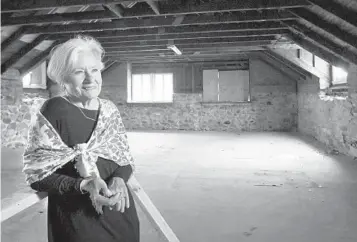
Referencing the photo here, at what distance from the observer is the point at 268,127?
33.9 ft

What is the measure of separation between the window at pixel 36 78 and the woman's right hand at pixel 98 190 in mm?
7928

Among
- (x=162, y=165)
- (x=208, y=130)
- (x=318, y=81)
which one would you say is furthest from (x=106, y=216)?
(x=208, y=130)

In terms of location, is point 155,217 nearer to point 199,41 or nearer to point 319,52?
point 319,52

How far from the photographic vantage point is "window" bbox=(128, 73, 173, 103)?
11281 millimetres

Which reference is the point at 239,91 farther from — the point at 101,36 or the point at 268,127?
the point at 101,36

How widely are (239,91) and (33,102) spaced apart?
676 cm

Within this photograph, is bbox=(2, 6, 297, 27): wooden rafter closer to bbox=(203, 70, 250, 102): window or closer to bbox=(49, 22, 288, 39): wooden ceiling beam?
bbox=(49, 22, 288, 39): wooden ceiling beam

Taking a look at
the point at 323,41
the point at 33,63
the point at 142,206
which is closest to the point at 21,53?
the point at 33,63

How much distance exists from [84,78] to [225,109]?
32.2 feet

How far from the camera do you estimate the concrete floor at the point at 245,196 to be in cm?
239

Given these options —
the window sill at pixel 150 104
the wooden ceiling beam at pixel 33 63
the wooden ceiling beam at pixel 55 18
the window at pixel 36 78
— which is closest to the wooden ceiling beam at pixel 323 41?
the wooden ceiling beam at pixel 55 18

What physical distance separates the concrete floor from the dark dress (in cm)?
→ 122

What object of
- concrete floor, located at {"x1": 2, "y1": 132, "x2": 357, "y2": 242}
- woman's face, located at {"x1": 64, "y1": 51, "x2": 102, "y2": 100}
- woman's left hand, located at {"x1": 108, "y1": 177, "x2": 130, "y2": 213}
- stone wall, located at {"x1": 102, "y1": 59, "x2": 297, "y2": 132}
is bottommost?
concrete floor, located at {"x1": 2, "y1": 132, "x2": 357, "y2": 242}

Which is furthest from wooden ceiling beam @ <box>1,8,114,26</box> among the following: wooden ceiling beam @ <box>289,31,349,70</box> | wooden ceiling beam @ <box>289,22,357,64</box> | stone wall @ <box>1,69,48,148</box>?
wooden ceiling beam @ <box>289,31,349,70</box>
